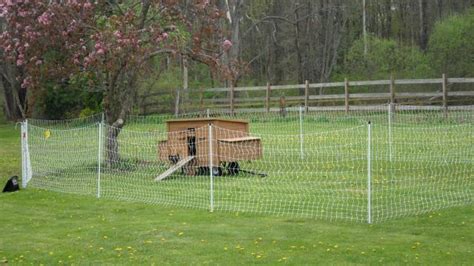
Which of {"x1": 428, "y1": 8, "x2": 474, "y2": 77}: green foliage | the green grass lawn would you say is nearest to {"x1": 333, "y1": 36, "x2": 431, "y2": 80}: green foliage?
{"x1": 428, "y1": 8, "x2": 474, "y2": 77}: green foliage

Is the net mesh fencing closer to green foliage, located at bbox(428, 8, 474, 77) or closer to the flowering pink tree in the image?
the flowering pink tree

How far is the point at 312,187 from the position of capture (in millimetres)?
12602

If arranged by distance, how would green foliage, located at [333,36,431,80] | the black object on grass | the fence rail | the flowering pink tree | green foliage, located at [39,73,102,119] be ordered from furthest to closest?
green foliage, located at [333,36,431,80] → green foliage, located at [39,73,102,119] → the fence rail → the flowering pink tree → the black object on grass

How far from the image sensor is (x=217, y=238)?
9008mm

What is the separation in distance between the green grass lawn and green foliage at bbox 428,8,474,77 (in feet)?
80.4

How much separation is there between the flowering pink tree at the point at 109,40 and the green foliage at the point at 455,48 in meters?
18.3

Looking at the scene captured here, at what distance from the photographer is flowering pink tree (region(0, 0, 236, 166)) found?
16.5m

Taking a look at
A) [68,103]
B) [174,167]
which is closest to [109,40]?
[174,167]

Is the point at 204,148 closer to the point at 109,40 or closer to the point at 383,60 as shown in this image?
the point at 109,40

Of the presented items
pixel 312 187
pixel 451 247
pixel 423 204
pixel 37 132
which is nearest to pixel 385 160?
pixel 312 187

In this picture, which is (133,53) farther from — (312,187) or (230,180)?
(312,187)

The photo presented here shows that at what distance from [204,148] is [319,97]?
16.2 m

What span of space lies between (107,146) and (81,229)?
252 inches

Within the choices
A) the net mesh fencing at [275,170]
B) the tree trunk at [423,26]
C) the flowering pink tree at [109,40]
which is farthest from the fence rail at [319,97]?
the flowering pink tree at [109,40]
